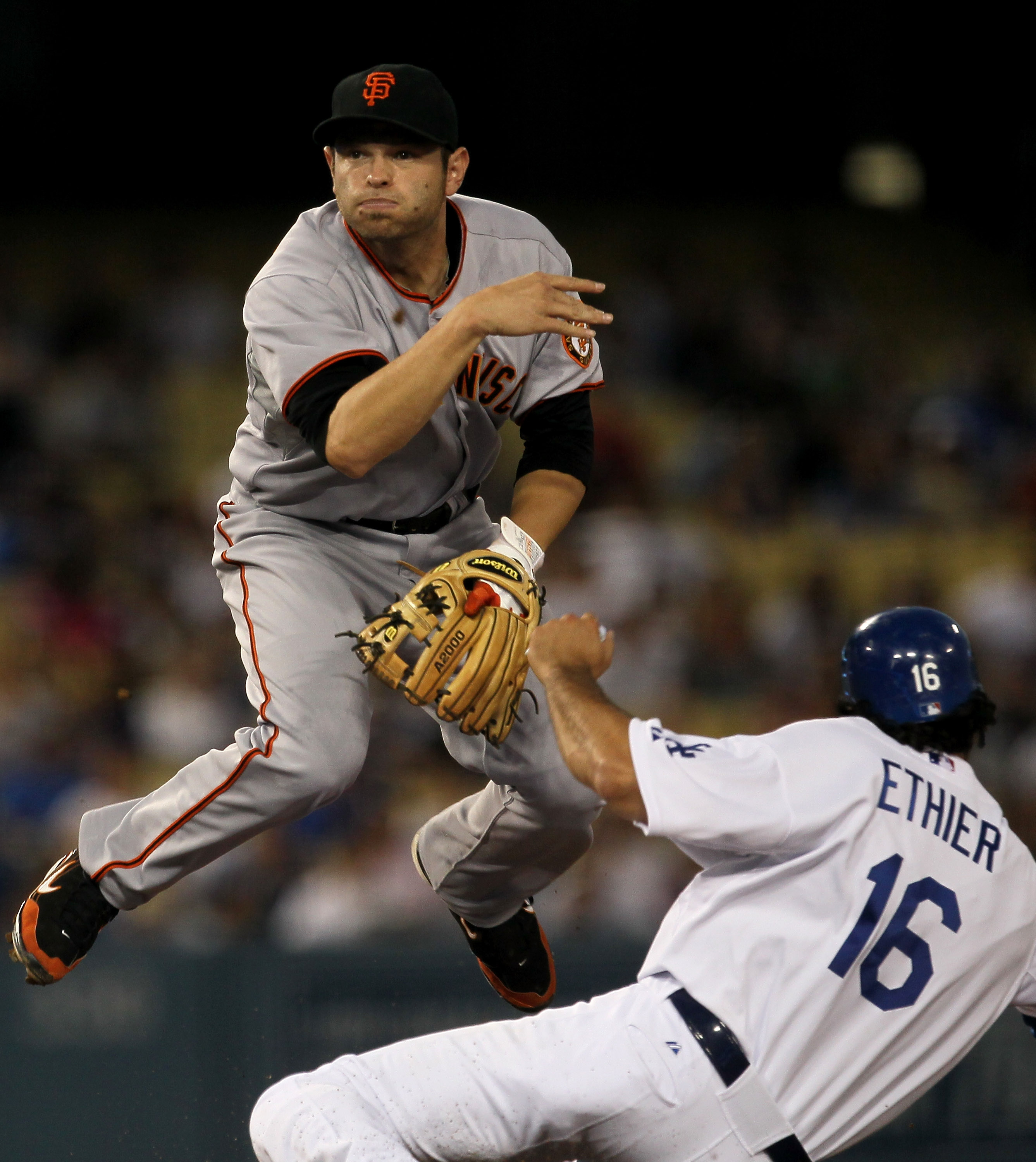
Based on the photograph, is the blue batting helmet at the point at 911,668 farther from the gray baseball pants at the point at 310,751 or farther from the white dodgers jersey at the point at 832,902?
the gray baseball pants at the point at 310,751

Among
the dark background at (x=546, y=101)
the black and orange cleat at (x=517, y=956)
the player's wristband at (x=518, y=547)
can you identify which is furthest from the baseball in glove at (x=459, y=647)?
the dark background at (x=546, y=101)

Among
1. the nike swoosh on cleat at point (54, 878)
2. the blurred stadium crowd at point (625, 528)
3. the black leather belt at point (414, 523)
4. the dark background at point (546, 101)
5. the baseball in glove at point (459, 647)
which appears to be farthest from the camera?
Answer: the dark background at point (546, 101)

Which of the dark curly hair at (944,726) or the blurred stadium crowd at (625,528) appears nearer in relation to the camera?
the dark curly hair at (944,726)

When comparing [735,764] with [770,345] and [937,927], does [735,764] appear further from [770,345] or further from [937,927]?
[770,345]

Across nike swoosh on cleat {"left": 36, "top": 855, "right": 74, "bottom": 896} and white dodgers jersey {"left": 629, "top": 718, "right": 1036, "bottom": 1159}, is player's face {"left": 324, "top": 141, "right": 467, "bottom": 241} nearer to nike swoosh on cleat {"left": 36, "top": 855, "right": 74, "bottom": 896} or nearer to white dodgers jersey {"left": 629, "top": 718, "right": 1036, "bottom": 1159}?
white dodgers jersey {"left": 629, "top": 718, "right": 1036, "bottom": 1159}

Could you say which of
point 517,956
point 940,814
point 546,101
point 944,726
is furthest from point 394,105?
point 546,101

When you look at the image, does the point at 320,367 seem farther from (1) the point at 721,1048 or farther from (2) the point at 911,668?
(1) the point at 721,1048
